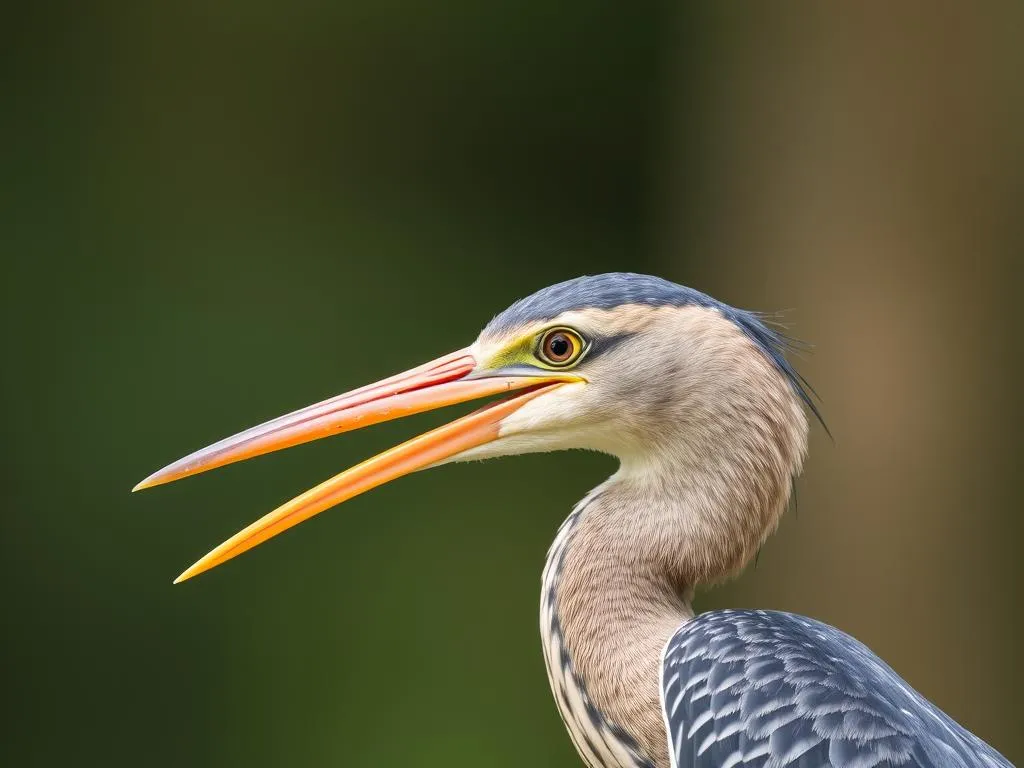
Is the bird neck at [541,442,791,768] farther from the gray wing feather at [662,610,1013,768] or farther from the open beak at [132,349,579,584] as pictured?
the open beak at [132,349,579,584]

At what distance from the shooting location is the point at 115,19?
3.67 metres

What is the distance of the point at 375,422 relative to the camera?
1.43 m

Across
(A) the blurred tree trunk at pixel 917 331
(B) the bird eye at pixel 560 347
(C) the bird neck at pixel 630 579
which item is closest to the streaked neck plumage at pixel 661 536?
(C) the bird neck at pixel 630 579

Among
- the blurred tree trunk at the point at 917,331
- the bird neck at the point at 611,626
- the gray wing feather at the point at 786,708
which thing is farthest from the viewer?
the blurred tree trunk at the point at 917,331

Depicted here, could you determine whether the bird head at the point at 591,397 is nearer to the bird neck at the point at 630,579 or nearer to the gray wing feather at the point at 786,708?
the bird neck at the point at 630,579

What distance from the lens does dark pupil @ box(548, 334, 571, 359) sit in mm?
1468

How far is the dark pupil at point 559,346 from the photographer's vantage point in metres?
1.47

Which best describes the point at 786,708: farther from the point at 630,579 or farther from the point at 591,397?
the point at 591,397

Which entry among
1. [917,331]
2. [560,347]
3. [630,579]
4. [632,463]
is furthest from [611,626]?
[917,331]

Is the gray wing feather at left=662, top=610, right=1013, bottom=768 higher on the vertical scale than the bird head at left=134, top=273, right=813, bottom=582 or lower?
lower

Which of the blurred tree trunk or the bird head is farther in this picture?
the blurred tree trunk

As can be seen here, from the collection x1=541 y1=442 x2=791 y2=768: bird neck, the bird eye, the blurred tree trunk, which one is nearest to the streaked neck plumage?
x1=541 y1=442 x2=791 y2=768: bird neck

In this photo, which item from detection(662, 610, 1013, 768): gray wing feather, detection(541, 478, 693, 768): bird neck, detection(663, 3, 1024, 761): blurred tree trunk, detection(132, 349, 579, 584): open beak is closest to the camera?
detection(662, 610, 1013, 768): gray wing feather

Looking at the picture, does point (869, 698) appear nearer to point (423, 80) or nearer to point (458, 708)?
point (458, 708)
